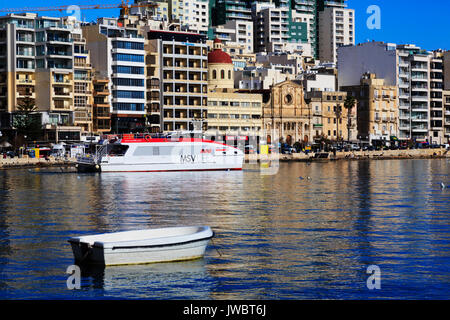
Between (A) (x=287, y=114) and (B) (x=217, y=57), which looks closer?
(B) (x=217, y=57)

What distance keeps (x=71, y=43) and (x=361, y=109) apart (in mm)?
65852

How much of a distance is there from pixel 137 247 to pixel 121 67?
104 metres

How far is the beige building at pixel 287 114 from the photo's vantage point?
151875 millimetres

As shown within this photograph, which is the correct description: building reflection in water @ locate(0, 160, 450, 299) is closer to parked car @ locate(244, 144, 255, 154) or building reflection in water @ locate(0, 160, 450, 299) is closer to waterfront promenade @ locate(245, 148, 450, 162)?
waterfront promenade @ locate(245, 148, 450, 162)

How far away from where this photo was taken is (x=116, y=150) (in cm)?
8906

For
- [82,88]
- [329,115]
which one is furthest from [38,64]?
[329,115]

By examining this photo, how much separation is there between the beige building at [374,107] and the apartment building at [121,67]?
51032 mm

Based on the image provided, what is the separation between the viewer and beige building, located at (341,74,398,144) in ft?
530

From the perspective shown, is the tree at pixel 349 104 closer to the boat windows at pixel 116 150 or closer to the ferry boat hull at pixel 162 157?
the ferry boat hull at pixel 162 157

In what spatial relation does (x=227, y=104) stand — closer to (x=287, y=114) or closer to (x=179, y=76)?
(x=179, y=76)

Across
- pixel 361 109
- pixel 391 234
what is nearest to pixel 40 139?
pixel 361 109

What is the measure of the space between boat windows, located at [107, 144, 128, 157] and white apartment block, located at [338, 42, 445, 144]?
8733 cm
